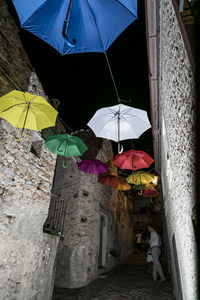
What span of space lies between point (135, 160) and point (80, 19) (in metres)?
4.38

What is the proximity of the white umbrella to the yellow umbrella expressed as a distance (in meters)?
1.58

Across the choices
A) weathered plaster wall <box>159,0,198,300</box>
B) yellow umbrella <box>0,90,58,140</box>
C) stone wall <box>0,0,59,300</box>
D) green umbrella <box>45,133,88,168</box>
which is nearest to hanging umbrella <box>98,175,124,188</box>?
green umbrella <box>45,133,88,168</box>

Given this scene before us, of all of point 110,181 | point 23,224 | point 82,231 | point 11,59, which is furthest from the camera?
point 110,181

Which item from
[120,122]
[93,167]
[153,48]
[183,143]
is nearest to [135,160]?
[93,167]

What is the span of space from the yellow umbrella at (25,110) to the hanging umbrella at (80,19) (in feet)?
4.05

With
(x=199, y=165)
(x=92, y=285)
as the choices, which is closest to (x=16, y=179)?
(x=199, y=165)

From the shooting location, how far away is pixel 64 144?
5.34 meters

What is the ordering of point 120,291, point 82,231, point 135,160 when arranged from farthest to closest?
Answer: point 82,231 → point 135,160 → point 120,291

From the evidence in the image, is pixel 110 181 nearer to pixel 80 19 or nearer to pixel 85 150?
pixel 85 150

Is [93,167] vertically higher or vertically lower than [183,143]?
higher

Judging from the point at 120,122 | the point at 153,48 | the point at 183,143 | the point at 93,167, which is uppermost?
the point at 153,48

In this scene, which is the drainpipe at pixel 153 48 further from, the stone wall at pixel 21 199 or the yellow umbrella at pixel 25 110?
the stone wall at pixel 21 199

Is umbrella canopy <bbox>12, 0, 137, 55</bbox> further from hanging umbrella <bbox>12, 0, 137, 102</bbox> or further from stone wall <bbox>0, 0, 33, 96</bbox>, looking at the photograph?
stone wall <bbox>0, 0, 33, 96</bbox>

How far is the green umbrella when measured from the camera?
509 centimetres
